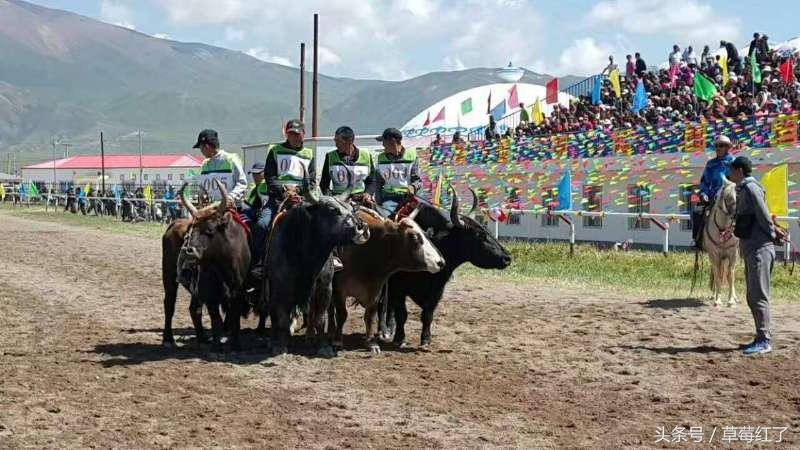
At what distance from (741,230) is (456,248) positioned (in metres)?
2.95

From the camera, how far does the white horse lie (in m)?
12.8

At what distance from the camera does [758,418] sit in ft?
24.3

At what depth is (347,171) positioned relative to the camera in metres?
10.8

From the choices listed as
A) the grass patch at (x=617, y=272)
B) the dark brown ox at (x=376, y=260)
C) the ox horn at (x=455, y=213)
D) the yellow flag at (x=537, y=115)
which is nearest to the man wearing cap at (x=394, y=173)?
the ox horn at (x=455, y=213)

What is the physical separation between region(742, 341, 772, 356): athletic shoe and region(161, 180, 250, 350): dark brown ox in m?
5.10

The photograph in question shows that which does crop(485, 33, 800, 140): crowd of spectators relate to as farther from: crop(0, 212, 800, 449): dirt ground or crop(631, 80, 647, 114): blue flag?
crop(0, 212, 800, 449): dirt ground

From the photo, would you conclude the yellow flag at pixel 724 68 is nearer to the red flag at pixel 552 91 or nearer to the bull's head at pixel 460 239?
the red flag at pixel 552 91

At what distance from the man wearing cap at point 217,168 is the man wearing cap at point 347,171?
3.14 ft

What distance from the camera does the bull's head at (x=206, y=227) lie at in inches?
372

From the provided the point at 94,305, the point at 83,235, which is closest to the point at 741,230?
the point at 94,305

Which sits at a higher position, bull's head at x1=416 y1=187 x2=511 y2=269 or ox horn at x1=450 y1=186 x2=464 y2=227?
ox horn at x1=450 y1=186 x2=464 y2=227

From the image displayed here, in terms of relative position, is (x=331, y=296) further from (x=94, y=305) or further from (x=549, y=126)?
(x=549, y=126)

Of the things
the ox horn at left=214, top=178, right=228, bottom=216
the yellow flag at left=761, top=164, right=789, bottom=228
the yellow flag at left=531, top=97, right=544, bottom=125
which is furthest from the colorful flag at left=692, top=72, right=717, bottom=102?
the ox horn at left=214, top=178, right=228, bottom=216

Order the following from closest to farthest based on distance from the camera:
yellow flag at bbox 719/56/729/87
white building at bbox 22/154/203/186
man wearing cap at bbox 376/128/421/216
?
man wearing cap at bbox 376/128/421/216, yellow flag at bbox 719/56/729/87, white building at bbox 22/154/203/186
